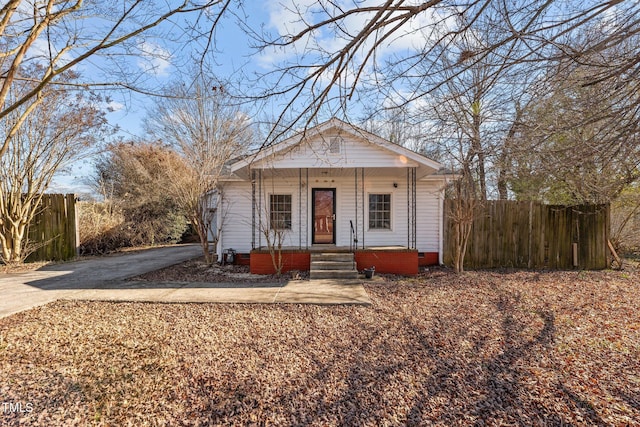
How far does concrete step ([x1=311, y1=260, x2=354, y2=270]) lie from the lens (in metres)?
8.11

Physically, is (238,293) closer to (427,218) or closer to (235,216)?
(235,216)

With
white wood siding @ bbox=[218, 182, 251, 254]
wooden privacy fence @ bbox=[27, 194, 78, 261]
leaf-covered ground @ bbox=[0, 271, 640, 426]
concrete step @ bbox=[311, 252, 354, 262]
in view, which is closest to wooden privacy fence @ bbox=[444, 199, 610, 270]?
concrete step @ bbox=[311, 252, 354, 262]

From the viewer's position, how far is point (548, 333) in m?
4.15

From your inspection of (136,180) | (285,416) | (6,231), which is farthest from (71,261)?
(285,416)

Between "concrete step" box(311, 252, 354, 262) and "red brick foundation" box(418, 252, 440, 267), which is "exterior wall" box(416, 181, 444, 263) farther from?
"concrete step" box(311, 252, 354, 262)

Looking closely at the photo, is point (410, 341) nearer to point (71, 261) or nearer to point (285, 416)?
point (285, 416)

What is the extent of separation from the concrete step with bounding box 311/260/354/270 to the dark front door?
1992 millimetres

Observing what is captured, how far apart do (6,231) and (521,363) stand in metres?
13.6

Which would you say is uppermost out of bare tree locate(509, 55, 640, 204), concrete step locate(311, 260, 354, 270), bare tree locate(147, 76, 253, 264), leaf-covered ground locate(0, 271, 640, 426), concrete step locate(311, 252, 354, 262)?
bare tree locate(147, 76, 253, 264)

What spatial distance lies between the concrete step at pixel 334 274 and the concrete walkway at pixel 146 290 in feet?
1.31

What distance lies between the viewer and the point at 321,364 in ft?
10.8

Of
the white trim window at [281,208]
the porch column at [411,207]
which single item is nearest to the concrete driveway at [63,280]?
the white trim window at [281,208]

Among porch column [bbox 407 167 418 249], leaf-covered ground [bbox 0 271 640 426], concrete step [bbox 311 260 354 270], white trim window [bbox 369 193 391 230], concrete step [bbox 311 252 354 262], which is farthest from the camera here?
white trim window [bbox 369 193 391 230]

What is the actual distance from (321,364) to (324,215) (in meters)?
7.21
